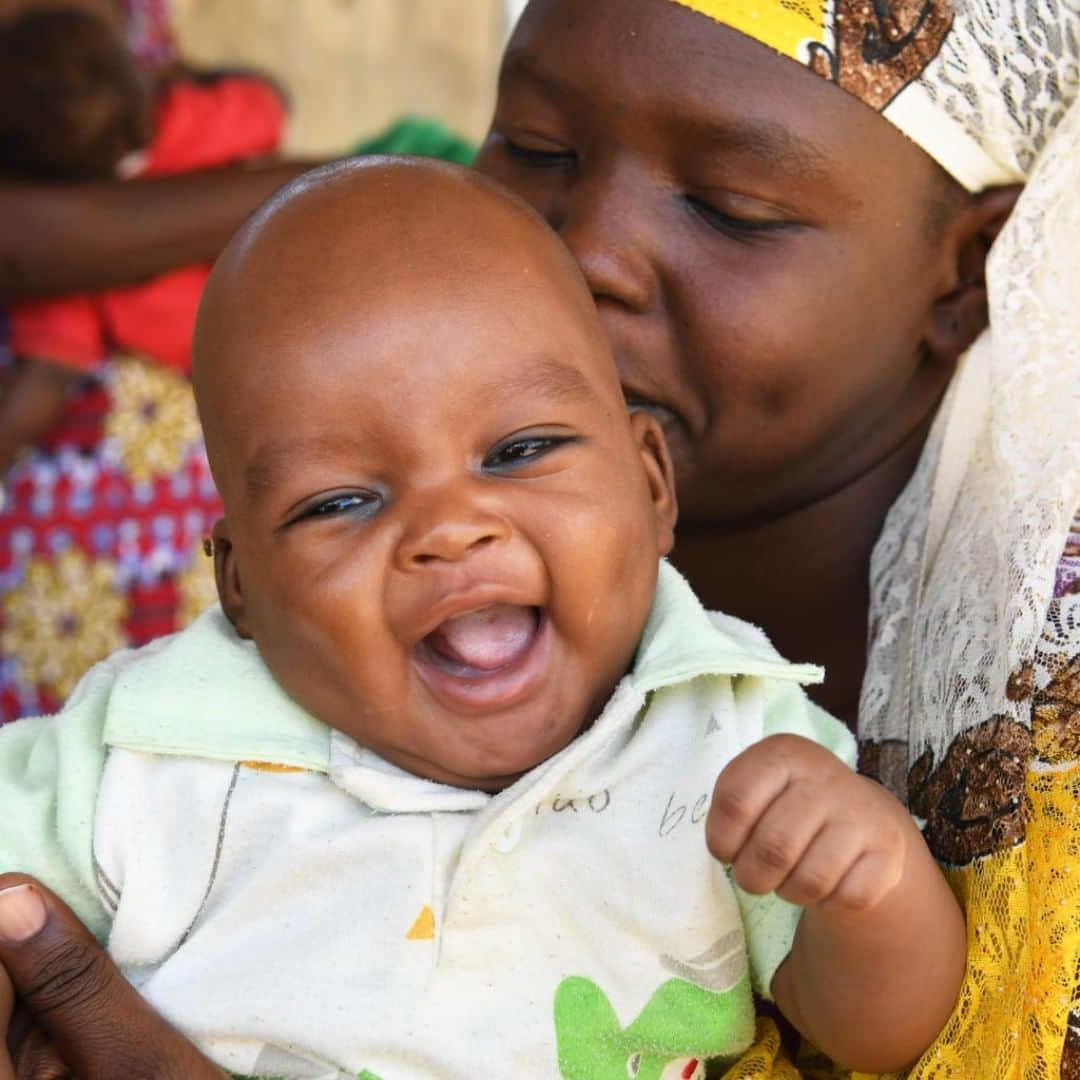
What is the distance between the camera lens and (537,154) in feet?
6.79

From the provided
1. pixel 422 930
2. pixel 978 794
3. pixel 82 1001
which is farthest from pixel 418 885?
pixel 978 794

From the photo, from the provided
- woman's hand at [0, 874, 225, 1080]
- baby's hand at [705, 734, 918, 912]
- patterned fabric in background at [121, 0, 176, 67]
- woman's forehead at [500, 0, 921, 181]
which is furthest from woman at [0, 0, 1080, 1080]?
patterned fabric in background at [121, 0, 176, 67]

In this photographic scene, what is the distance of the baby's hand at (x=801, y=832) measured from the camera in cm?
134

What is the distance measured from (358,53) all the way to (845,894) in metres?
4.59

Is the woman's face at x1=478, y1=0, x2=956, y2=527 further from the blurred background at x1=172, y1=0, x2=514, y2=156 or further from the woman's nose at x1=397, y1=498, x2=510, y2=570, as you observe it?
the blurred background at x1=172, y1=0, x2=514, y2=156

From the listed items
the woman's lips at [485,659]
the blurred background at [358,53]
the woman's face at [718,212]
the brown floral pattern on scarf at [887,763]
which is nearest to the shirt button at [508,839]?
the woman's lips at [485,659]

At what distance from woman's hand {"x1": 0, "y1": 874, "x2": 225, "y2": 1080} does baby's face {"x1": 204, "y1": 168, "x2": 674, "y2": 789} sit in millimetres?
313

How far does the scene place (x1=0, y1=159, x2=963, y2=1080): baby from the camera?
62.0 inches

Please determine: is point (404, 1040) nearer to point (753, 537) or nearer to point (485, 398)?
point (485, 398)

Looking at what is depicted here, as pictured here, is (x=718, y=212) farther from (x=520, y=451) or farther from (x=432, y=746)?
(x=432, y=746)

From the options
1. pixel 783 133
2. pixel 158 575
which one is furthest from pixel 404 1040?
pixel 158 575

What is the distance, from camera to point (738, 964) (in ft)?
5.26

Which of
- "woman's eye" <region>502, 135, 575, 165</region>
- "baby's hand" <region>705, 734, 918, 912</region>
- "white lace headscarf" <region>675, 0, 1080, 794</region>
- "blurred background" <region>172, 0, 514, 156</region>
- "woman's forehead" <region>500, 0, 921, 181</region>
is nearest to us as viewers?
"baby's hand" <region>705, 734, 918, 912</region>

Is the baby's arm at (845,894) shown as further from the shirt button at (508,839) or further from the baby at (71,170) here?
the baby at (71,170)
